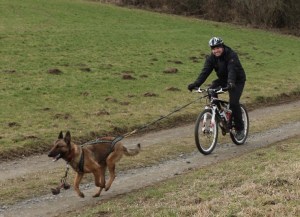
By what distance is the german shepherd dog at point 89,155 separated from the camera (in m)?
8.48

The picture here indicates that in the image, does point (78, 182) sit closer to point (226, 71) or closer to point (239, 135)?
point (226, 71)

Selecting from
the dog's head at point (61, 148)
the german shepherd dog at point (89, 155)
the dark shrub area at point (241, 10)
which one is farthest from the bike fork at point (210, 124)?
the dark shrub area at point (241, 10)

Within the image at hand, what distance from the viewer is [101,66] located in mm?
24828

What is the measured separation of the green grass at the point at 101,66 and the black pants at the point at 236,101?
147 inches

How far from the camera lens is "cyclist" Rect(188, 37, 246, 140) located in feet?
40.1

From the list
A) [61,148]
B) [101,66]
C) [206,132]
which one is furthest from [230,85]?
[101,66]

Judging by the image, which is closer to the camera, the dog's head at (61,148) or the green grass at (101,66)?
the dog's head at (61,148)

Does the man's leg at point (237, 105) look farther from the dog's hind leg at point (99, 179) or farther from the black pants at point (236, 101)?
the dog's hind leg at point (99, 179)

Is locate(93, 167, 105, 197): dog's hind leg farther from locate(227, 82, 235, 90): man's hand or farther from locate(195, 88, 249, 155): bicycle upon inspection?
locate(227, 82, 235, 90): man's hand

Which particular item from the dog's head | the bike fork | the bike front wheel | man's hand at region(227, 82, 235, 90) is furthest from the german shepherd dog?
man's hand at region(227, 82, 235, 90)

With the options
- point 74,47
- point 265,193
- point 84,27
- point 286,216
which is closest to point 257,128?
point 265,193

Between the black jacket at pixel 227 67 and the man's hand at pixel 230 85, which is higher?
the black jacket at pixel 227 67

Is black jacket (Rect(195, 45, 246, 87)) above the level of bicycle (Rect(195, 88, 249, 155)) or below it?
above

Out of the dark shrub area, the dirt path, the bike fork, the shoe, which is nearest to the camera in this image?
the dirt path
